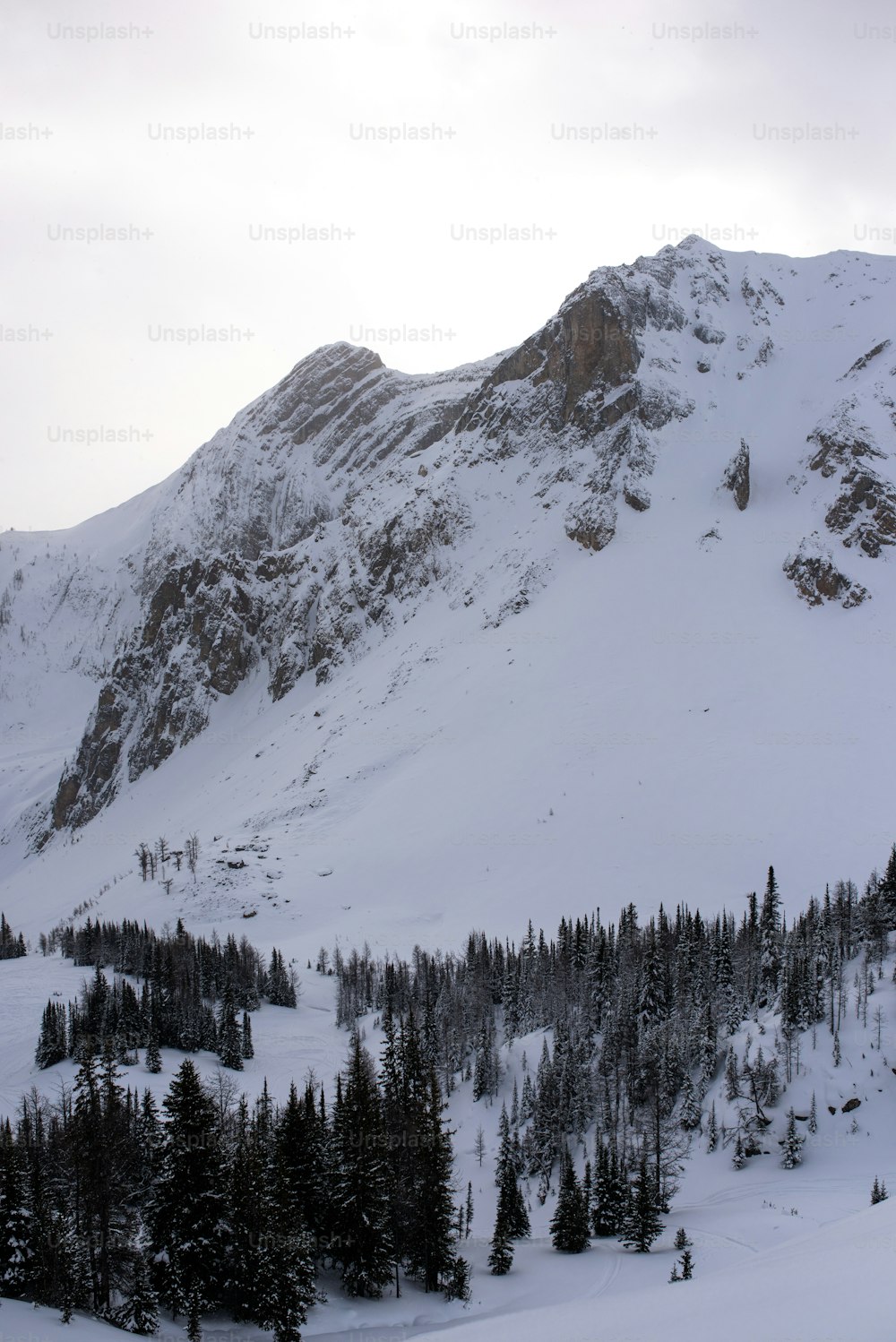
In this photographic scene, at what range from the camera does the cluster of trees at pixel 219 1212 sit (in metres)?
31.1

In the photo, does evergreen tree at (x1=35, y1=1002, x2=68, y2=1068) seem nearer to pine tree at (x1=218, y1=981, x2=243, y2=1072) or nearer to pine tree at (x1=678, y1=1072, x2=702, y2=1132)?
pine tree at (x1=218, y1=981, x2=243, y2=1072)

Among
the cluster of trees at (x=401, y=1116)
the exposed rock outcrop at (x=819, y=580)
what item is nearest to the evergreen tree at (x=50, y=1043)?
the cluster of trees at (x=401, y=1116)

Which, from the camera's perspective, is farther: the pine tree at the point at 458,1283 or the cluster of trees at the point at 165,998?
the cluster of trees at the point at 165,998

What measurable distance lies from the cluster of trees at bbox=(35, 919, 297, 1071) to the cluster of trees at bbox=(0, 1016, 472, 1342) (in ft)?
94.3

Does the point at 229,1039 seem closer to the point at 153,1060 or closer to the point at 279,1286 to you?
the point at 153,1060

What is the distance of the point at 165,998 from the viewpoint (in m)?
79.2

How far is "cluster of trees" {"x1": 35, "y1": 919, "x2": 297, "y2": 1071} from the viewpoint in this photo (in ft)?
237

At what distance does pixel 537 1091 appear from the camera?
212 feet

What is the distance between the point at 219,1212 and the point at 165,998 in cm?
5021

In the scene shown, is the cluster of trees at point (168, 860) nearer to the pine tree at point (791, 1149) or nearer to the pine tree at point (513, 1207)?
the pine tree at point (513, 1207)

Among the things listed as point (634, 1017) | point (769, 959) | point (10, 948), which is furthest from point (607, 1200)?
point (10, 948)

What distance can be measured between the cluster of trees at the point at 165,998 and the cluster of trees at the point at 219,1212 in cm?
2874

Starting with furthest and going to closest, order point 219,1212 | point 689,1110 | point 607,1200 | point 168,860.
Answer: point 168,860 < point 689,1110 < point 607,1200 < point 219,1212

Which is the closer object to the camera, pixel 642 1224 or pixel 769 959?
pixel 642 1224
